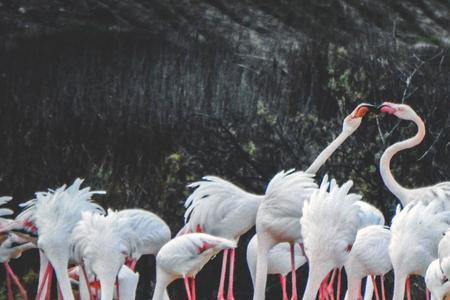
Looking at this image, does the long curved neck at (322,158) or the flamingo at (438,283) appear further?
the long curved neck at (322,158)

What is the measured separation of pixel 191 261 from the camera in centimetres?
807

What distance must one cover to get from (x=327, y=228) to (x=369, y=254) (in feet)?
2.10

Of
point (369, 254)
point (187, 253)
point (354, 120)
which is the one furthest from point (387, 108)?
point (187, 253)

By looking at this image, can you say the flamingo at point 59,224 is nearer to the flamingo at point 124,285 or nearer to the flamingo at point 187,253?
the flamingo at point 124,285

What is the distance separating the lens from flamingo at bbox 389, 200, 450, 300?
7645mm

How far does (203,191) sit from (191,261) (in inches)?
21.2

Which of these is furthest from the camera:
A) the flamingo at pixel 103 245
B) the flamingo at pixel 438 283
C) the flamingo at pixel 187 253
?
the flamingo at pixel 103 245

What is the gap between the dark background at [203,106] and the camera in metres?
10.9

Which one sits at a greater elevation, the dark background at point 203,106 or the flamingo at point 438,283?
the flamingo at point 438,283

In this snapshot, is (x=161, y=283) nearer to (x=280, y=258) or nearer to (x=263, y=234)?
(x=263, y=234)

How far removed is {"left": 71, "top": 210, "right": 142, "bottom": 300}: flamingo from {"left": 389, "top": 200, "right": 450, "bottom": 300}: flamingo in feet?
5.25

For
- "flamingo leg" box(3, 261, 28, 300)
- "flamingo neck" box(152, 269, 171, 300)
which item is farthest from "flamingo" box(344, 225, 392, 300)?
"flamingo leg" box(3, 261, 28, 300)

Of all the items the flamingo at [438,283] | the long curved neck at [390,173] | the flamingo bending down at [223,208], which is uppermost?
the flamingo at [438,283]

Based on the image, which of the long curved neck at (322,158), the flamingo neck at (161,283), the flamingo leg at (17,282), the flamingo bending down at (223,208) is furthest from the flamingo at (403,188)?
the flamingo leg at (17,282)
